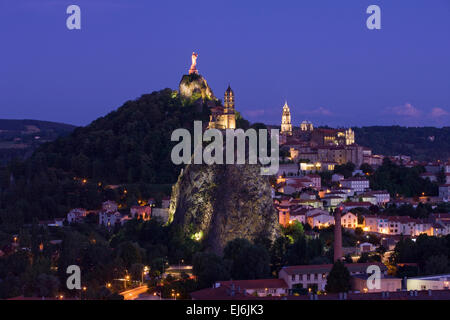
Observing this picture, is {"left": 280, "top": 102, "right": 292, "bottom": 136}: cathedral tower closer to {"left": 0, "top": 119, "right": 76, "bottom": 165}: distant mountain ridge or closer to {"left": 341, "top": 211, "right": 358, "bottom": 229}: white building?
{"left": 0, "top": 119, "right": 76, "bottom": 165}: distant mountain ridge

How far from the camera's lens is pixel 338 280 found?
952 inches

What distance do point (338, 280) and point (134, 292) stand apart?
22.2ft

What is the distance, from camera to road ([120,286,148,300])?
24.4 meters

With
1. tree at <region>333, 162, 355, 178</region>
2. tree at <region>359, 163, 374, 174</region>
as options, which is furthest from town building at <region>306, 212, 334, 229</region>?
tree at <region>359, 163, 374, 174</region>

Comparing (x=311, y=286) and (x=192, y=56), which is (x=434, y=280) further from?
(x=192, y=56)

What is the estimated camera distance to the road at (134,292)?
24.4 metres

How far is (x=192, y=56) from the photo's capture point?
188ft

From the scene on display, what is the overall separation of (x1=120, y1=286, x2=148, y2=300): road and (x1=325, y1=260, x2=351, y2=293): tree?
6133mm

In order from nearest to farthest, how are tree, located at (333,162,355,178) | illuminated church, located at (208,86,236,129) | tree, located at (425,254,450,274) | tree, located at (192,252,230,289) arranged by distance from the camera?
tree, located at (192,252,230,289) → tree, located at (425,254,450,274) → illuminated church, located at (208,86,236,129) → tree, located at (333,162,355,178)

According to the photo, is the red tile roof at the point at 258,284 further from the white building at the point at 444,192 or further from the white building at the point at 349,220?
the white building at the point at 444,192

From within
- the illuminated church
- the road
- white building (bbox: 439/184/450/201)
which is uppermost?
the illuminated church

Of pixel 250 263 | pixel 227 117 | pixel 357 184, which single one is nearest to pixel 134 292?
pixel 250 263

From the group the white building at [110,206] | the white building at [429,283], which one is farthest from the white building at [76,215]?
the white building at [429,283]

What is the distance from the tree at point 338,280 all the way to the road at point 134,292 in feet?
20.1
